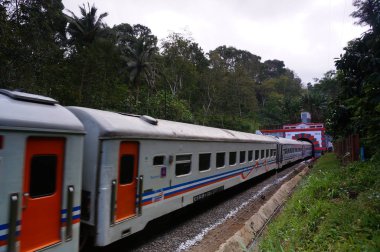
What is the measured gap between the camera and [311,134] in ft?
150

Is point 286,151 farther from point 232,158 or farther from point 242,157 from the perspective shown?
point 232,158

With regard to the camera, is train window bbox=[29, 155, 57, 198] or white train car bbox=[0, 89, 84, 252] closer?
white train car bbox=[0, 89, 84, 252]

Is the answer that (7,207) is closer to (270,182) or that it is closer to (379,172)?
(379,172)

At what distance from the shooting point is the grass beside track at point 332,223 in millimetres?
6177

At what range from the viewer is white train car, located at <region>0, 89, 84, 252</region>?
4.12 meters

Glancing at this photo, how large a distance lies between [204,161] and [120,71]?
27.9 m

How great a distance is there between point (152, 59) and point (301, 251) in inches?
1477

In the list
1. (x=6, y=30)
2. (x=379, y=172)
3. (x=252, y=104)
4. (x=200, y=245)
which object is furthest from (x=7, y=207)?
(x=252, y=104)

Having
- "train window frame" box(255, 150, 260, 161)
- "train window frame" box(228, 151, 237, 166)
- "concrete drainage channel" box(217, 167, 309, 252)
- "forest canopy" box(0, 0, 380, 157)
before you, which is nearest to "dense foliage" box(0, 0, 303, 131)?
"forest canopy" box(0, 0, 380, 157)

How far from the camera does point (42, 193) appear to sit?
463cm

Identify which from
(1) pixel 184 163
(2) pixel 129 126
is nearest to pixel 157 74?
(1) pixel 184 163

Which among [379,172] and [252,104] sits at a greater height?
[252,104]

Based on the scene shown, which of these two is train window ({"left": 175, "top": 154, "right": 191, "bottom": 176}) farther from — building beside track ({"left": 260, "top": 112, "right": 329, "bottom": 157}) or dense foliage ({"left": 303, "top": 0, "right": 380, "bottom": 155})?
building beside track ({"left": 260, "top": 112, "right": 329, "bottom": 157})

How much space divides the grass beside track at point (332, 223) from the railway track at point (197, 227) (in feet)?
4.07
